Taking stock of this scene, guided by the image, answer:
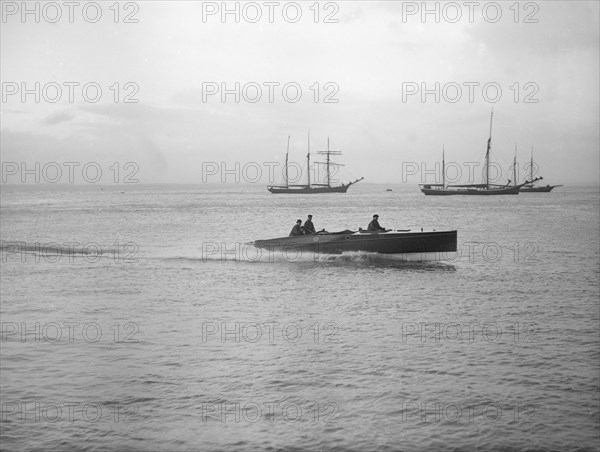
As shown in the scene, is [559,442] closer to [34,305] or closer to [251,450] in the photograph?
[251,450]

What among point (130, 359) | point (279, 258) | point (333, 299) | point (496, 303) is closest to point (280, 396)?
point (130, 359)

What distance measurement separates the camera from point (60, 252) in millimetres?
36688

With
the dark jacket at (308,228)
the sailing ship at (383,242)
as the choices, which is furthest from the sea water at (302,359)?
the dark jacket at (308,228)

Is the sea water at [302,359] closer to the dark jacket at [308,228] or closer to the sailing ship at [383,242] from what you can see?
the sailing ship at [383,242]

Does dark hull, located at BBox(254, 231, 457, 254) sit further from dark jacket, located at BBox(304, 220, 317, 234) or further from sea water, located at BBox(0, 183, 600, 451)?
sea water, located at BBox(0, 183, 600, 451)

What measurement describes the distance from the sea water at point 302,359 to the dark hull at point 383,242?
0.93 m

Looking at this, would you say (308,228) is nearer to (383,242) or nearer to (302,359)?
(383,242)

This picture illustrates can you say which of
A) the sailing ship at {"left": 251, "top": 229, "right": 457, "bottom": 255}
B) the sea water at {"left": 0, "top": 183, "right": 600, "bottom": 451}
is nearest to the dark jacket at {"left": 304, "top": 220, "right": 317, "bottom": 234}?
Result: the sailing ship at {"left": 251, "top": 229, "right": 457, "bottom": 255}

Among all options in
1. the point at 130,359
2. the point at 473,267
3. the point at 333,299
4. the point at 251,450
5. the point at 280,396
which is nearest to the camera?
the point at 251,450

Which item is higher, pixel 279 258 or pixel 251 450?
pixel 279 258

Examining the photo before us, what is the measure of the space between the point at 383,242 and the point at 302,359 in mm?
15045

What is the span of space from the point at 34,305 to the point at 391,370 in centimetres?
1338

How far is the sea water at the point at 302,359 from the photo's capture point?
9.71 metres

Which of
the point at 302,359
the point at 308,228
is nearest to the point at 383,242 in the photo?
the point at 308,228
